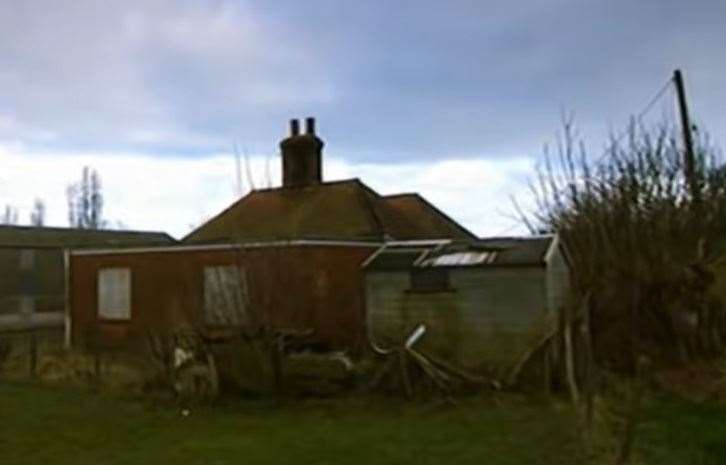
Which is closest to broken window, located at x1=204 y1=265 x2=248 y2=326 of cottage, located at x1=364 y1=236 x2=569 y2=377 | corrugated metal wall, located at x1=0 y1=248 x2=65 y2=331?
cottage, located at x1=364 y1=236 x2=569 y2=377

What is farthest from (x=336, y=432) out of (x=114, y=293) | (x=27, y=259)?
(x=27, y=259)

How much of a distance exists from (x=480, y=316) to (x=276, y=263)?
11.6 feet

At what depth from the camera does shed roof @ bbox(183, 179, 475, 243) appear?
22.0 m

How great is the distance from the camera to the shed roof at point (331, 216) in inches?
867

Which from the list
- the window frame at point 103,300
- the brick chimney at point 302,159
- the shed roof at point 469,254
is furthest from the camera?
the brick chimney at point 302,159

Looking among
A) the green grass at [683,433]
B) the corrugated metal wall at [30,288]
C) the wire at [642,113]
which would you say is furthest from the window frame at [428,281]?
the corrugated metal wall at [30,288]

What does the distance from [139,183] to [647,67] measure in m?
19.0

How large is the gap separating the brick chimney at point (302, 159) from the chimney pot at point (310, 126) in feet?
0.18

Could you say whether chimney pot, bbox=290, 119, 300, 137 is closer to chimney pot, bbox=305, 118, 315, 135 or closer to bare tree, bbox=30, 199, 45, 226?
chimney pot, bbox=305, 118, 315, 135

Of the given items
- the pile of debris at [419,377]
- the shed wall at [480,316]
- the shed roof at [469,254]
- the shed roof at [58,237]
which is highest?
the shed roof at [58,237]

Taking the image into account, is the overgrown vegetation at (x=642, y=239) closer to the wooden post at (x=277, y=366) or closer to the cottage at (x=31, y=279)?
the wooden post at (x=277, y=366)

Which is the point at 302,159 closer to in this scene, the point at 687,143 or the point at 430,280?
the point at 430,280

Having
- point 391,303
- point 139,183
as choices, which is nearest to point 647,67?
point 391,303

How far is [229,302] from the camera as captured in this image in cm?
1545
